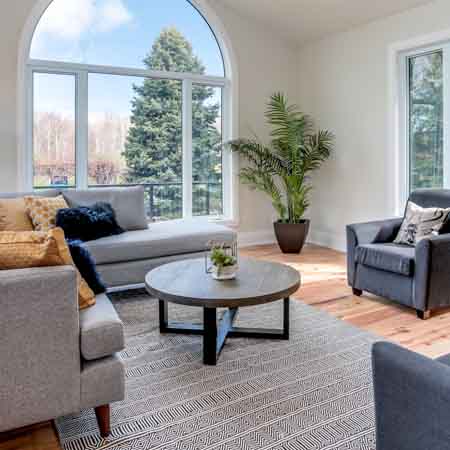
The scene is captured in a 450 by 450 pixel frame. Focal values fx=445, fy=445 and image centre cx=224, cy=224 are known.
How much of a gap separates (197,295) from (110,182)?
3.21 m

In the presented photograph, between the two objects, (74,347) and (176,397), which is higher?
(74,347)

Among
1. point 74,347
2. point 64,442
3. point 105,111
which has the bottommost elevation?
point 64,442

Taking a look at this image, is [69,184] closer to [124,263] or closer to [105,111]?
[105,111]

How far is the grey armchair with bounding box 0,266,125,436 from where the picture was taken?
5.03ft

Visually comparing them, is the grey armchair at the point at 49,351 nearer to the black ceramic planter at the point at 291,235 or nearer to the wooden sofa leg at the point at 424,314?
the wooden sofa leg at the point at 424,314

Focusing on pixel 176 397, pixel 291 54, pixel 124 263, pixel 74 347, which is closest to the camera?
pixel 74 347

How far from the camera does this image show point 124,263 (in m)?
3.54

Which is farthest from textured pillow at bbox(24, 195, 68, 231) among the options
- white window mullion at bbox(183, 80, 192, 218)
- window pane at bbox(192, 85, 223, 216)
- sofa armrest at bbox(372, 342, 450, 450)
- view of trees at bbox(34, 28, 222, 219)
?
sofa armrest at bbox(372, 342, 450, 450)

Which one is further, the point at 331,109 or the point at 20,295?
the point at 331,109

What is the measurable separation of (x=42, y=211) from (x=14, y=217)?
207mm

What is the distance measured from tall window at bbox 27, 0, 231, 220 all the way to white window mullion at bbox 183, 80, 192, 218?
1 centimetres

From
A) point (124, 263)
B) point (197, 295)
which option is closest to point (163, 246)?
point (124, 263)

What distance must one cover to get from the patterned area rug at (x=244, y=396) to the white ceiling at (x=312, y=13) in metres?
3.48

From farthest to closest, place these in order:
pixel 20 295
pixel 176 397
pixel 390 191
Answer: pixel 390 191, pixel 176 397, pixel 20 295
